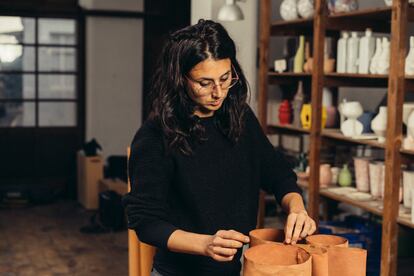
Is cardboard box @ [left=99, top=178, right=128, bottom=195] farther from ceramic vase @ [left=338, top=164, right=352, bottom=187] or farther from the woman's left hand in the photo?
the woman's left hand

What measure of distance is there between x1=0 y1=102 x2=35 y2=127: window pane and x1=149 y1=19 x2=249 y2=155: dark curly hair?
21.9 ft

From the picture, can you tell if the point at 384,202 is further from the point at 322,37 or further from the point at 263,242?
the point at 263,242

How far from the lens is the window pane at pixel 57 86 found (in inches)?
332

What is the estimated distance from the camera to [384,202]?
407cm

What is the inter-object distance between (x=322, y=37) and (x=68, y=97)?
4.49m

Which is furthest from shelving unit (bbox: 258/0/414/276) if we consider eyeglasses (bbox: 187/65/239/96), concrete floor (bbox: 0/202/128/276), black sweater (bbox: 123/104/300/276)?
eyeglasses (bbox: 187/65/239/96)

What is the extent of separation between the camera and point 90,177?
25.5 feet

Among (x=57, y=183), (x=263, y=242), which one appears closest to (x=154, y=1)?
(x=57, y=183)

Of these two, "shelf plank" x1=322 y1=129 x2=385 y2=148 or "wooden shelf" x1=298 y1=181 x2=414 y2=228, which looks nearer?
"wooden shelf" x1=298 y1=181 x2=414 y2=228

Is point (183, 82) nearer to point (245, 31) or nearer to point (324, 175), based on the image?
point (324, 175)

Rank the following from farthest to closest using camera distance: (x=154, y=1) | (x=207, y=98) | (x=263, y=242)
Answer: (x=154, y=1) < (x=207, y=98) < (x=263, y=242)

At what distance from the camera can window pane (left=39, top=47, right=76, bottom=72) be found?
8398 mm

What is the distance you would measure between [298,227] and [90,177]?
6177 mm

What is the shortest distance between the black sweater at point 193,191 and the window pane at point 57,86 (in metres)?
6.72
